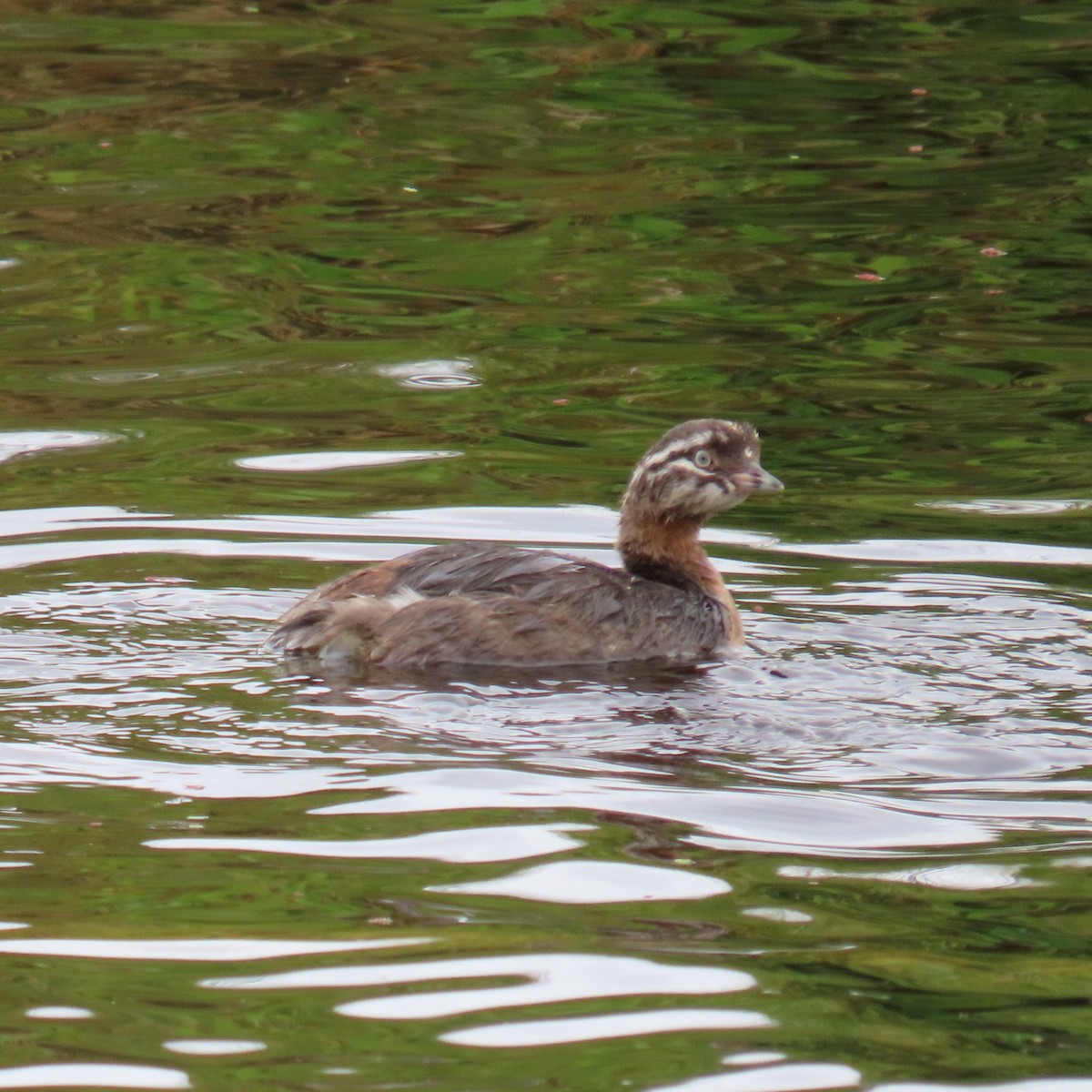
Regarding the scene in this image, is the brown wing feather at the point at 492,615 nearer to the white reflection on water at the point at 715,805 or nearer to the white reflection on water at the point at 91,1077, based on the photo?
the white reflection on water at the point at 715,805

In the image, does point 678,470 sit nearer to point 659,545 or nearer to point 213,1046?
point 659,545

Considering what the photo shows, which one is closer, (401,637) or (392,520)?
(401,637)

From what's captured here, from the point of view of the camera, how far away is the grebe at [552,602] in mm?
8531

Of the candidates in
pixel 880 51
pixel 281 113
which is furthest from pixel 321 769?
pixel 880 51

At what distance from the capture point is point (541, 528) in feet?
35.1

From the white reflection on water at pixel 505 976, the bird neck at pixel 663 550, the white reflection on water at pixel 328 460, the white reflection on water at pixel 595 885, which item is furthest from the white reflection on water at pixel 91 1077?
the white reflection on water at pixel 328 460

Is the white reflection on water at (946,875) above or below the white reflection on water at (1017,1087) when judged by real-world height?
above

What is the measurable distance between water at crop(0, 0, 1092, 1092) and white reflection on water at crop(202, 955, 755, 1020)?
0.05 feet

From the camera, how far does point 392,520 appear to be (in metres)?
10.7

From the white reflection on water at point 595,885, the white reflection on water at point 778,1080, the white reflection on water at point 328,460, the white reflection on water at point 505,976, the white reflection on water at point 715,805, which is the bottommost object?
the white reflection on water at point 778,1080

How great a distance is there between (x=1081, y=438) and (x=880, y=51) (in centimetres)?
805

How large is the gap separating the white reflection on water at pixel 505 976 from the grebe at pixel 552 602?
2.87 m

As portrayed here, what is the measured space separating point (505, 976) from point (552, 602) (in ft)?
10.6

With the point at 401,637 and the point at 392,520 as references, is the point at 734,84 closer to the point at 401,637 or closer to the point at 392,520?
the point at 392,520
